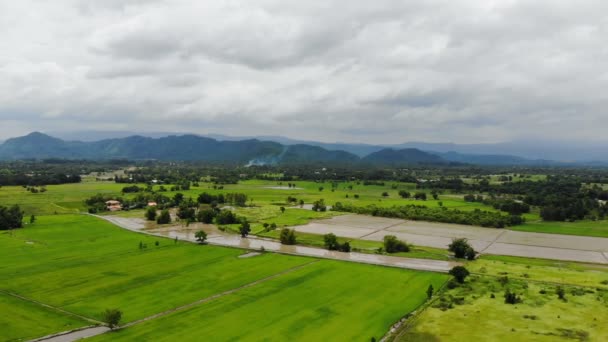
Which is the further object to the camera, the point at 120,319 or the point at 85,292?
the point at 85,292

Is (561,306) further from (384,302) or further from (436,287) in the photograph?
(384,302)

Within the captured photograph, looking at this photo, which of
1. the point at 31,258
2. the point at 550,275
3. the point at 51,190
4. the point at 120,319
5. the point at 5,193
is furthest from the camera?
the point at 51,190

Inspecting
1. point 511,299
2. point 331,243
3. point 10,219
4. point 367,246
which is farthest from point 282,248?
point 10,219

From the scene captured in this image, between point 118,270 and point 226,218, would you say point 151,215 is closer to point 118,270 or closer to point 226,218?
point 226,218

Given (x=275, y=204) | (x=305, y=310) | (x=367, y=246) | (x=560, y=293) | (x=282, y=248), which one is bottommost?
(x=282, y=248)

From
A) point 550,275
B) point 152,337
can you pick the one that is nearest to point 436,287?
point 550,275

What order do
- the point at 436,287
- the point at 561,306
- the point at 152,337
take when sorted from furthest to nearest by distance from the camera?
the point at 436,287, the point at 561,306, the point at 152,337

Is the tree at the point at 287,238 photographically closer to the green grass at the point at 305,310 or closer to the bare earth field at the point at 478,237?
the bare earth field at the point at 478,237
